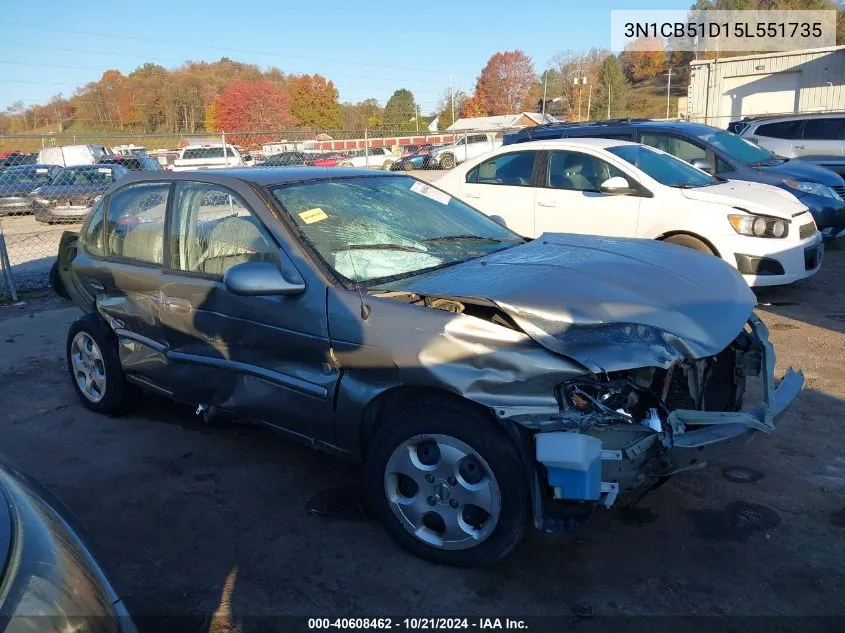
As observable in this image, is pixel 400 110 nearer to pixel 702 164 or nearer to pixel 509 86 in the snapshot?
pixel 509 86

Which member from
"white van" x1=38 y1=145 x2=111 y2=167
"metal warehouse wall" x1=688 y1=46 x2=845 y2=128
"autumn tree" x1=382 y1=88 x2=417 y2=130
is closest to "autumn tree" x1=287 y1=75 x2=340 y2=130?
"autumn tree" x1=382 y1=88 x2=417 y2=130

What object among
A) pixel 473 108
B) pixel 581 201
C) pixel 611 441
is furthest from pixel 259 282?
pixel 473 108

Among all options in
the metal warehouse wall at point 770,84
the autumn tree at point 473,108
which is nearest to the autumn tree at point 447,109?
the autumn tree at point 473,108

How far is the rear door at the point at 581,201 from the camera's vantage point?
6.84 m

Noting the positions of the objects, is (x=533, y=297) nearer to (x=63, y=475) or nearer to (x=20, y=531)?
(x=20, y=531)

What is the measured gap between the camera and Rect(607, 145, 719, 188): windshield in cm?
687

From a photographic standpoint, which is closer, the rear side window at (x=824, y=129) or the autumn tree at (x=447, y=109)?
the rear side window at (x=824, y=129)

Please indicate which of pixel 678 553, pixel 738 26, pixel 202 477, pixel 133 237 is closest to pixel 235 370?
pixel 202 477

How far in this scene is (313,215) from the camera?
11.4 feet

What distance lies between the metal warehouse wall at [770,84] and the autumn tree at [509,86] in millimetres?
49755

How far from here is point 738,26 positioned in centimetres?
4494

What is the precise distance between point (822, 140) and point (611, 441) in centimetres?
1358

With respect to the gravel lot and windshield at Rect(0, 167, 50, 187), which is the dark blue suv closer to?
the gravel lot

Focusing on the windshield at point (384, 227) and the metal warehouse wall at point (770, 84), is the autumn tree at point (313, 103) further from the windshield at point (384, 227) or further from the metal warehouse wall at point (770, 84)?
the windshield at point (384, 227)
